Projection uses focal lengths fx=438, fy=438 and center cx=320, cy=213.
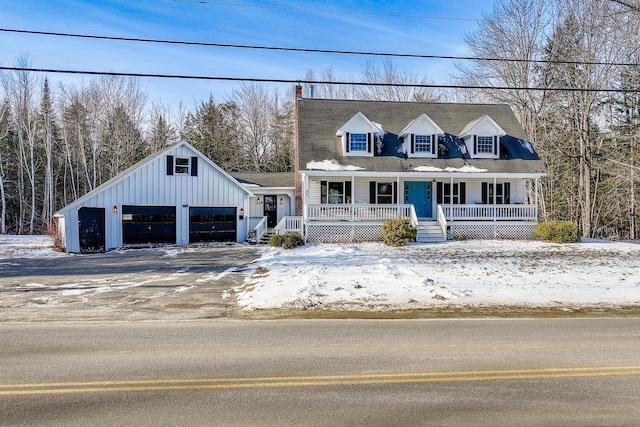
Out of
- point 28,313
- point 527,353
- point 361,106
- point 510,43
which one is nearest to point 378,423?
point 527,353

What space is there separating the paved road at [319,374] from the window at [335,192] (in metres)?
17.7

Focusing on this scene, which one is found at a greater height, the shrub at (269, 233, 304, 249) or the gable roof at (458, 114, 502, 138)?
the gable roof at (458, 114, 502, 138)

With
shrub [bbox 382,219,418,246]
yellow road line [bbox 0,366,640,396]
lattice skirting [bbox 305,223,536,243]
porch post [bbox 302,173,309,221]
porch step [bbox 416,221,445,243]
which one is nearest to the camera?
yellow road line [bbox 0,366,640,396]

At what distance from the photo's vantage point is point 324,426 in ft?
13.9

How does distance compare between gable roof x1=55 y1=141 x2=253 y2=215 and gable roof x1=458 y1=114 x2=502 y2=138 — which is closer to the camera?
gable roof x1=55 y1=141 x2=253 y2=215

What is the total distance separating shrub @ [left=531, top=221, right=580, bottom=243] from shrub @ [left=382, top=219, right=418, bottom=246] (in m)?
7.18

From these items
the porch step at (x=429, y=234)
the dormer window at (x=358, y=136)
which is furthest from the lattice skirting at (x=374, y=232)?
the dormer window at (x=358, y=136)

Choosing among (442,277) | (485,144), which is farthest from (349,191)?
(442,277)

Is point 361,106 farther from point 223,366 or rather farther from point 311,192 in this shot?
point 223,366

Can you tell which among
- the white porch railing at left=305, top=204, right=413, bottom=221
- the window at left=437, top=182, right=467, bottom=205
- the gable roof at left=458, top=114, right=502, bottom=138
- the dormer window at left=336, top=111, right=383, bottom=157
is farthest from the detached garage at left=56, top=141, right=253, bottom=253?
the gable roof at left=458, top=114, right=502, bottom=138

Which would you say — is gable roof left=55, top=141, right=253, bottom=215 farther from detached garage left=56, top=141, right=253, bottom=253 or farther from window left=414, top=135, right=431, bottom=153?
window left=414, top=135, right=431, bottom=153

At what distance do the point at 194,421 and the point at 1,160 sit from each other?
4252cm

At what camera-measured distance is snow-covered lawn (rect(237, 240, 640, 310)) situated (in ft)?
35.7

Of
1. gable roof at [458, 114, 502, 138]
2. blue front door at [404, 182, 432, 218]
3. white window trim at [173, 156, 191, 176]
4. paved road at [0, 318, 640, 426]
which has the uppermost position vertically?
gable roof at [458, 114, 502, 138]
